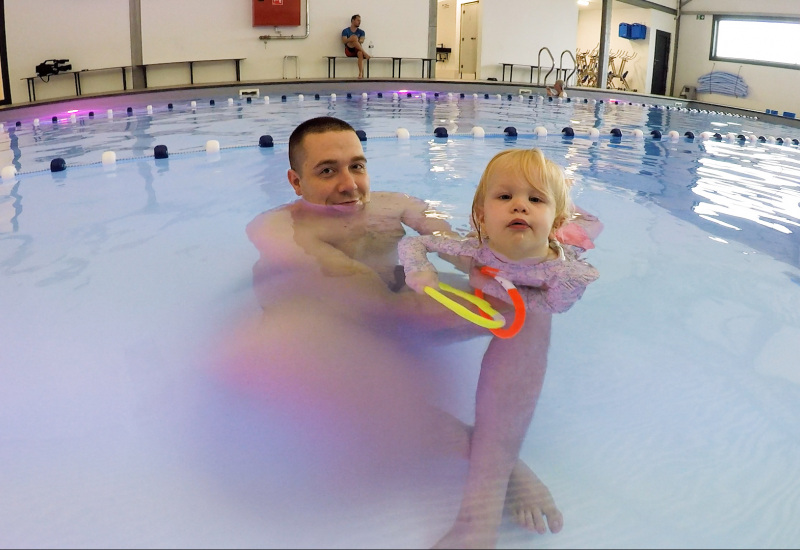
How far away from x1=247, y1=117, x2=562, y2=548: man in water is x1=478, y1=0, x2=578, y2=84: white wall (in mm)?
17228

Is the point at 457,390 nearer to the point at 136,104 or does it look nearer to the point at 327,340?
the point at 327,340

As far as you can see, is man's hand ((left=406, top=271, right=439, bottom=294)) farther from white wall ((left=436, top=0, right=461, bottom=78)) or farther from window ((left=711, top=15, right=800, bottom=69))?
white wall ((left=436, top=0, right=461, bottom=78))

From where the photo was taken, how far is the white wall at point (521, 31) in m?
19.0

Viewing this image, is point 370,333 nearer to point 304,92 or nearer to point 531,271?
point 531,271

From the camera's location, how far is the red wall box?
15758 millimetres

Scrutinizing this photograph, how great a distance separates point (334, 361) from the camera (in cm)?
215

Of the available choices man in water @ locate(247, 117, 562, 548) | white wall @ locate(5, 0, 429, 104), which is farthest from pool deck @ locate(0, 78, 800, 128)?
man in water @ locate(247, 117, 562, 548)

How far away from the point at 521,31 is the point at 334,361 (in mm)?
19343

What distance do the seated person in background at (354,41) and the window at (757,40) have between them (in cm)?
1199

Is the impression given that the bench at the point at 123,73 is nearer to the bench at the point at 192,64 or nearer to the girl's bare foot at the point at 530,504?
the bench at the point at 192,64

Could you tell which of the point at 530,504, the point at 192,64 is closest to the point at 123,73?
the point at 192,64

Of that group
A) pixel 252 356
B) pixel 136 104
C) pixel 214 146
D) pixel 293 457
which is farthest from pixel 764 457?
pixel 136 104

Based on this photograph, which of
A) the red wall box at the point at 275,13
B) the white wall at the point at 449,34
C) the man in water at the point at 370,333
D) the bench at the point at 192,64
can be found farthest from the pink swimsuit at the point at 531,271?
the white wall at the point at 449,34

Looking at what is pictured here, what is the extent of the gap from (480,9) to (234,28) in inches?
281
